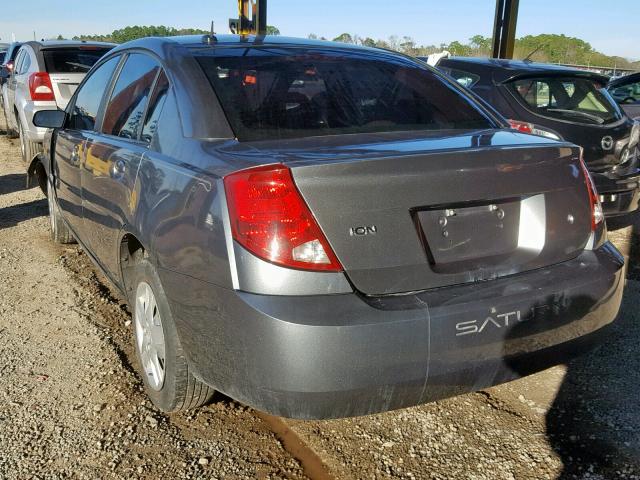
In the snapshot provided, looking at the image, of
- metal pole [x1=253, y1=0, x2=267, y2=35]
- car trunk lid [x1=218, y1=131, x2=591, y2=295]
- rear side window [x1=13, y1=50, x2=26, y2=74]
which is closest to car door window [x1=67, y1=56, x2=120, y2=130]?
car trunk lid [x1=218, y1=131, x2=591, y2=295]

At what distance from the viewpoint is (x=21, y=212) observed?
702 cm

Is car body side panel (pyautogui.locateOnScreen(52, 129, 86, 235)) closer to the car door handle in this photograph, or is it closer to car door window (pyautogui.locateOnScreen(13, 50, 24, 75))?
the car door handle

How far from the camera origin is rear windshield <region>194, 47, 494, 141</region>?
2760mm

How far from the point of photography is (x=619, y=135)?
19.9 feet

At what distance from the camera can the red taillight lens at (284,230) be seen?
2184 millimetres

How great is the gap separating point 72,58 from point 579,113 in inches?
265

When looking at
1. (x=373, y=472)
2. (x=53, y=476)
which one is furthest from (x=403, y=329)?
(x=53, y=476)

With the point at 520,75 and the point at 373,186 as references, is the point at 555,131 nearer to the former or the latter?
the point at 520,75

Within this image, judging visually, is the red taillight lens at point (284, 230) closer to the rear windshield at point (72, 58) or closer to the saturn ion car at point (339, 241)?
the saturn ion car at point (339, 241)

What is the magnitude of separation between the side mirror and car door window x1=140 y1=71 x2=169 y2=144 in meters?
1.64

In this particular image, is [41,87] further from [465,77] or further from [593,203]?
[593,203]

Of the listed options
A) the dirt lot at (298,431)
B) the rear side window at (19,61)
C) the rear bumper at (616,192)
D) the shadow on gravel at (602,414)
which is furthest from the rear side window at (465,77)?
the rear side window at (19,61)

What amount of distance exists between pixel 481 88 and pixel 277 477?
184 inches

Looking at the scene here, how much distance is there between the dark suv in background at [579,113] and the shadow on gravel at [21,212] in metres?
4.59
